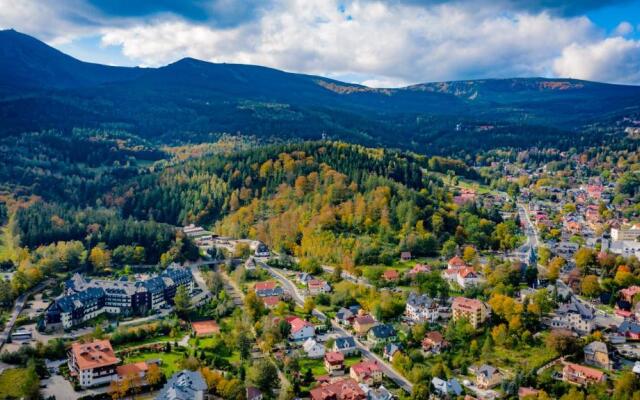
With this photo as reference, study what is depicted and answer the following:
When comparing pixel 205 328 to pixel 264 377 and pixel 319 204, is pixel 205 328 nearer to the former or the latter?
pixel 264 377

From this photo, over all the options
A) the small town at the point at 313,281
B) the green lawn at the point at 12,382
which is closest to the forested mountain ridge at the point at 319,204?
the small town at the point at 313,281

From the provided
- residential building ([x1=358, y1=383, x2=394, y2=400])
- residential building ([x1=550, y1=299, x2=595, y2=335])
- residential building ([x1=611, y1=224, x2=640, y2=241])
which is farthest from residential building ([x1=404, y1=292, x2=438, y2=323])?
residential building ([x1=611, y1=224, x2=640, y2=241])

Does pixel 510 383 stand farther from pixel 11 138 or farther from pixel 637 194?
pixel 11 138

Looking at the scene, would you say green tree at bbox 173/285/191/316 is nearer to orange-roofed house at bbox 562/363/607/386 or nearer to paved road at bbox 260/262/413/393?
paved road at bbox 260/262/413/393

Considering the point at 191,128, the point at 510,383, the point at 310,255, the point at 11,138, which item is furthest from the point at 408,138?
the point at 510,383

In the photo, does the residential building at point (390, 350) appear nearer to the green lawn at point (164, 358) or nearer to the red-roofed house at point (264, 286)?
the green lawn at point (164, 358)

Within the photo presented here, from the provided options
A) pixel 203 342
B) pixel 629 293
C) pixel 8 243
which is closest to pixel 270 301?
pixel 203 342
